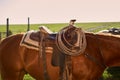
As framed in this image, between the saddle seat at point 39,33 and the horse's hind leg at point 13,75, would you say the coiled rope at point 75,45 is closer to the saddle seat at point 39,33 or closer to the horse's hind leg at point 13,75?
the saddle seat at point 39,33

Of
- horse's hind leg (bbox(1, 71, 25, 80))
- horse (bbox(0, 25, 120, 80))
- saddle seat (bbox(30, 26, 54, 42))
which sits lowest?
horse's hind leg (bbox(1, 71, 25, 80))

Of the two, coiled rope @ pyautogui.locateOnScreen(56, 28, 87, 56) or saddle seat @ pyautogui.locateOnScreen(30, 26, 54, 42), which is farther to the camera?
saddle seat @ pyautogui.locateOnScreen(30, 26, 54, 42)

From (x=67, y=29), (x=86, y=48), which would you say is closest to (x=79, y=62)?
(x=86, y=48)

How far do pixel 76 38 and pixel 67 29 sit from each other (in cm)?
26

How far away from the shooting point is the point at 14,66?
6113 millimetres

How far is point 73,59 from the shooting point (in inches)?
217

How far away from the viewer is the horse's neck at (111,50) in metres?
5.47

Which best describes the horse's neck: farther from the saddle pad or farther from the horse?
the saddle pad

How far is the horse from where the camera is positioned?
5.46 meters

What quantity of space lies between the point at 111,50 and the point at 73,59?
0.70 metres

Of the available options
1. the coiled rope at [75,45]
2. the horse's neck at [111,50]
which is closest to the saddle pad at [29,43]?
the coiled rope at [75,45]

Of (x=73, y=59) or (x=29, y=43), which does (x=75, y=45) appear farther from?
(x=29, y=43)

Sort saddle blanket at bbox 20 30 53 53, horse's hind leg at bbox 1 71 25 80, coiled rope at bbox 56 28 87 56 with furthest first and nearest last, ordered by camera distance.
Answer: horse's hind leg at bbox 1 71 25 80 → saddle blanket at bbox 20 30 53 53 → coiled rope at bbox 56 28 87 56

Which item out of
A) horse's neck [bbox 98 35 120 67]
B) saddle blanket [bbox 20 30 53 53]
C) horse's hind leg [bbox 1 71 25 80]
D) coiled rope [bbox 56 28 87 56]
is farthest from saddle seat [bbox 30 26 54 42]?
horse's neck [bbox 98 35 120 67]
